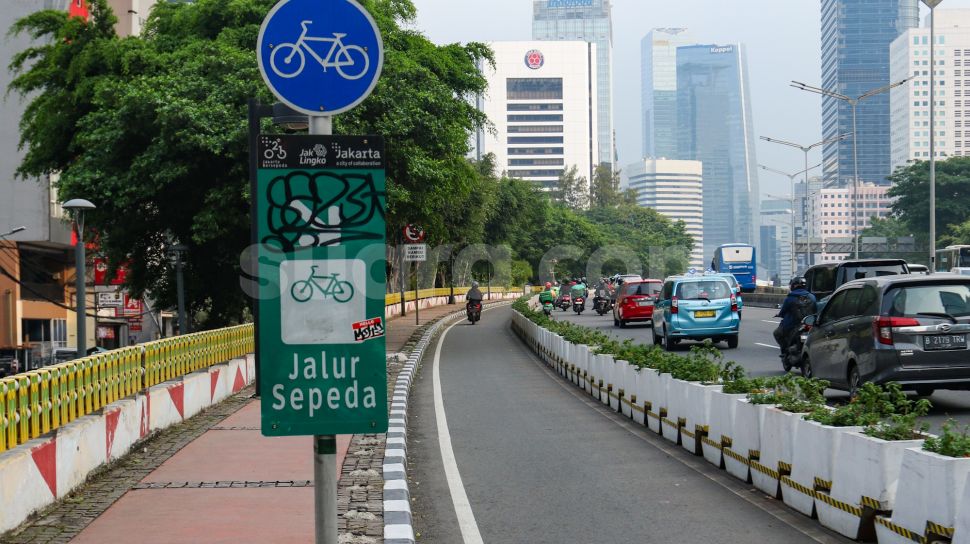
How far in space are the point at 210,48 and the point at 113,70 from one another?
3.13m

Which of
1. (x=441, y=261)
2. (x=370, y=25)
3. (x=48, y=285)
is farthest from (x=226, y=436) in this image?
(x=441, y=261)

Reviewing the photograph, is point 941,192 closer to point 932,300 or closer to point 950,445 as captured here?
point 932,300

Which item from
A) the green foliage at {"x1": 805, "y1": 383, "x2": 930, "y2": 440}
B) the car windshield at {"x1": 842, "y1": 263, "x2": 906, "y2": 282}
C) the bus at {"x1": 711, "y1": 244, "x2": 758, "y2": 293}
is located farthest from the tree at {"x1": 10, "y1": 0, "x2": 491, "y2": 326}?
the bus at {"x1": 711, "y1": 244, "x2": 758, "y2": 293}

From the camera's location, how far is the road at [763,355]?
43.4 feet

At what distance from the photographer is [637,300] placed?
1449 inches

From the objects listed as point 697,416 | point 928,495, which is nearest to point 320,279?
point 928,495

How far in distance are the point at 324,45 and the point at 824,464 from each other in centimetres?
455

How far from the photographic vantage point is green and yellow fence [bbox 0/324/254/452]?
27.4 feet

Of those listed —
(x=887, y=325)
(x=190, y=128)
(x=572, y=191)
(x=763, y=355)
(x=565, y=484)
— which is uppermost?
(x=572, y=191)

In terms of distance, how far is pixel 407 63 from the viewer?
2744 cm

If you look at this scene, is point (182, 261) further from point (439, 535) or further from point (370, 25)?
point (370, 25)

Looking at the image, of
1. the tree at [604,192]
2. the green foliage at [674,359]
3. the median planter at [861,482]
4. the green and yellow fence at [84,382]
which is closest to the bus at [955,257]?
the green foliage at [674,359]

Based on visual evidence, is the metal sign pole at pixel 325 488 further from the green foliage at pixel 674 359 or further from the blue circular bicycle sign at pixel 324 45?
the green foliage at pixel 674 359

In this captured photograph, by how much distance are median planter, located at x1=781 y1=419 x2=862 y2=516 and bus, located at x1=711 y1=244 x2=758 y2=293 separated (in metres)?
63.0
